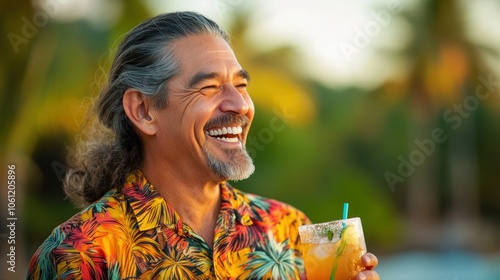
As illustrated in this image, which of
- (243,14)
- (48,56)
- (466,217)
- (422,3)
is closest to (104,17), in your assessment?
(48,56)

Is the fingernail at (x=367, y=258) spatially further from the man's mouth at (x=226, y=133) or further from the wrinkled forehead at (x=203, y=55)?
the wrinkled forehead at (x=203, y=55)

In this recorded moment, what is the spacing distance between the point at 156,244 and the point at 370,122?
85.1 ft

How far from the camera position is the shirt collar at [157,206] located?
293 centimetres

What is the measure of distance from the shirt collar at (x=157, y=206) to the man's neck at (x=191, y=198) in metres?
0.04

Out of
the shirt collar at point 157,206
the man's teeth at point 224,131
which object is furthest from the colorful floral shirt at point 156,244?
the man's teeth at point 224,131

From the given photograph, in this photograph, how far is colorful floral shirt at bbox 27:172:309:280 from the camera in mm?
2762

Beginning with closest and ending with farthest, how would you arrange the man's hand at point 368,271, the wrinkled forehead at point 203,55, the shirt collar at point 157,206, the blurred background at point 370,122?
1. the man's hand at point 368,271
2. the shirt collar at point 157,206
3. the wrinkled forehead at point 203,55
4. the blurred background at point 370,122

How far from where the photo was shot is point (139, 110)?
10.5 feet

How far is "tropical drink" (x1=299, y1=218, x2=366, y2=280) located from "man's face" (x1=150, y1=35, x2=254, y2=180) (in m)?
0.39

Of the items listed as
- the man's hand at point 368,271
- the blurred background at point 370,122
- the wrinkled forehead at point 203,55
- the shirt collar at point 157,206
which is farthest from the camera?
the blurred background at point 370,122

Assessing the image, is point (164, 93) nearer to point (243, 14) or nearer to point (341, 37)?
point (341, 37)

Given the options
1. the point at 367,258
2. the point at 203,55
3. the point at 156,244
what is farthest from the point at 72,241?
the point at 367,258

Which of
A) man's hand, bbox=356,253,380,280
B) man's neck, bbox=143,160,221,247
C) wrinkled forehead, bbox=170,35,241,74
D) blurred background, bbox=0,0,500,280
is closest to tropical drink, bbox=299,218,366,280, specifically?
man's hand, bbox=356,253,380,280

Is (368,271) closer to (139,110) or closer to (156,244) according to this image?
(156,244)
